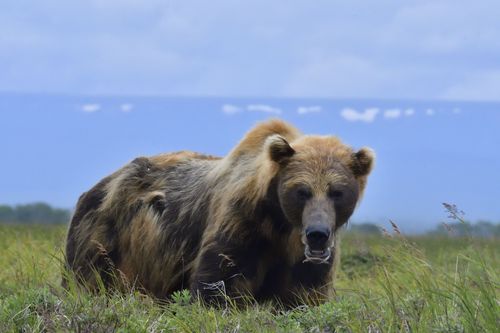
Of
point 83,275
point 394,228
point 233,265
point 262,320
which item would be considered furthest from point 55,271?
point 394,228

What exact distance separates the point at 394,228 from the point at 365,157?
189cm

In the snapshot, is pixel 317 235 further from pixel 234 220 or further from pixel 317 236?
pixel 234 220

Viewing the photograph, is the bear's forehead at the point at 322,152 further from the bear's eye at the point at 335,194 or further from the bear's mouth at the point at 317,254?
the bear's mouth at the point at 317,254

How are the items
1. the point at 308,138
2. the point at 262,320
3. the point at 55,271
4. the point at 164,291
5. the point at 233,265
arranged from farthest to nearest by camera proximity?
1. the point at 55,271
2. the point at 164,291
3. the point at 308,138
4. the point at 233,265
5. the point at 262,320

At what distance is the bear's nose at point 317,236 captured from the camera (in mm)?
5973

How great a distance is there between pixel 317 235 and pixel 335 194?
1.40 feet

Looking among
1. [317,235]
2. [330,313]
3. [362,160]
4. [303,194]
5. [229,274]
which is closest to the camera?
[330,313]

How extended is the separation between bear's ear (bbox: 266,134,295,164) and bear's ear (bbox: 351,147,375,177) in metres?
0.45

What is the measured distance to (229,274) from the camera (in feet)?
21.2

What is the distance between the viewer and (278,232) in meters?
6.50

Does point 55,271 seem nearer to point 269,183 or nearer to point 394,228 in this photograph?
point 269,183

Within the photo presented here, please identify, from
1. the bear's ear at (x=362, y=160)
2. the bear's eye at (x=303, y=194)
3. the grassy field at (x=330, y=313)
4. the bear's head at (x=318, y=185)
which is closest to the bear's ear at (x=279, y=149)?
the bear's head at (x=318, y=185)

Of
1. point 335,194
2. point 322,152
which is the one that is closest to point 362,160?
point 322,152

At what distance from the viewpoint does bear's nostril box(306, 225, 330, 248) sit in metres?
5.97
